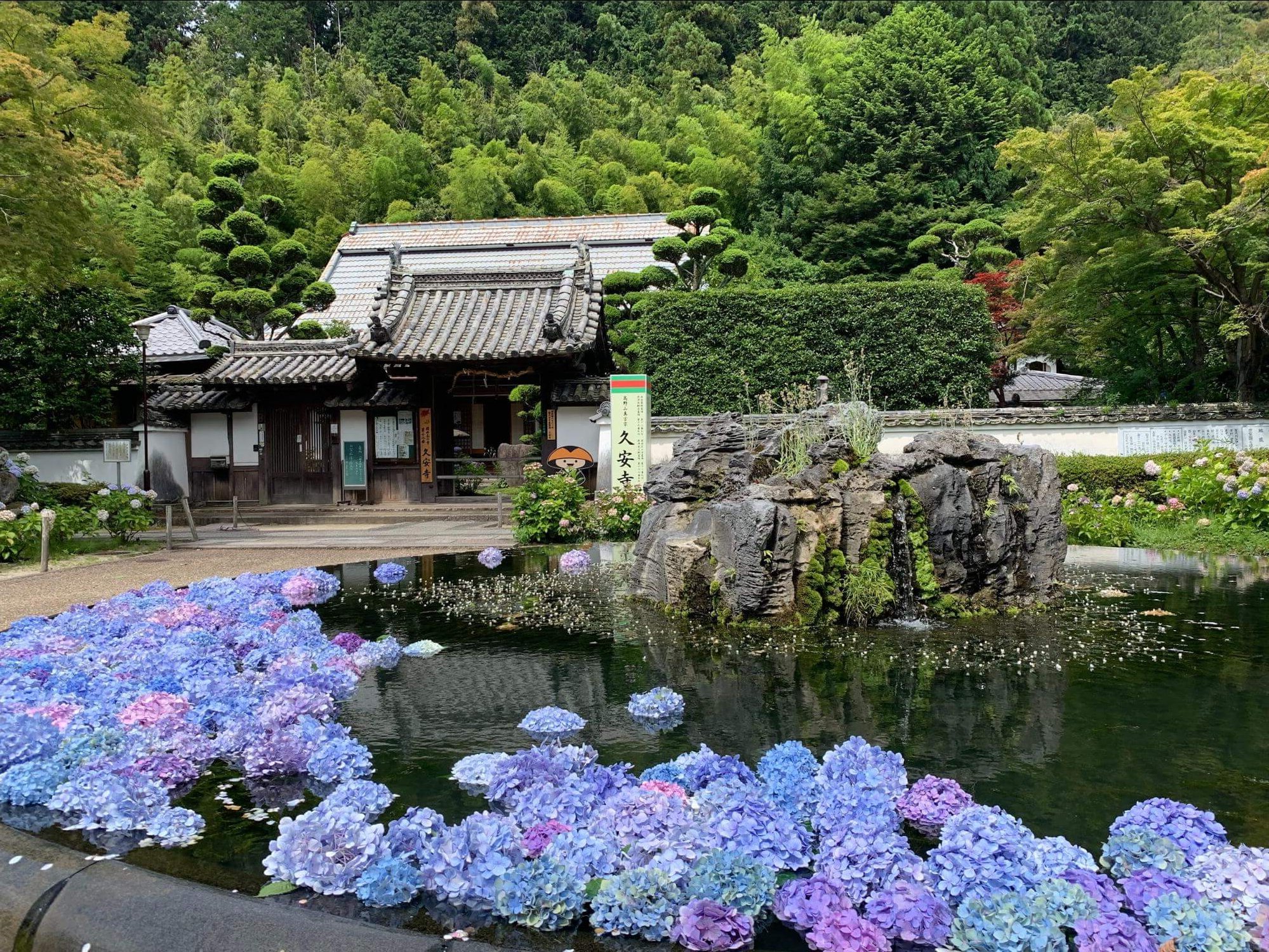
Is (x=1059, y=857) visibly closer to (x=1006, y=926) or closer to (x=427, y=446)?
(x=1006, y=926)

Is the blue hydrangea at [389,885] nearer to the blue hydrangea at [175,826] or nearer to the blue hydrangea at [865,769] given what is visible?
the blue hydrangea at [175,826]

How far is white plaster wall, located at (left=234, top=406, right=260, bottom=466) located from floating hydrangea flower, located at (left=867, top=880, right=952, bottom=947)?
2001 centimetres

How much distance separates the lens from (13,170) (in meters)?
12.1

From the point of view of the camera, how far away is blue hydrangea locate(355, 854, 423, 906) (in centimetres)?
240

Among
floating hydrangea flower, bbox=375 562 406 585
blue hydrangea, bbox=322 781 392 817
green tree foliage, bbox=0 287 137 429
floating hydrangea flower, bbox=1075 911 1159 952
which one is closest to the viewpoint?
floating hydrangea flower, bbox=1075 911 1159 952

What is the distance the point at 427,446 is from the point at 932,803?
16.8 m

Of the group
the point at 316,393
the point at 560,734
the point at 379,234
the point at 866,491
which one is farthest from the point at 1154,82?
the point at 379,234

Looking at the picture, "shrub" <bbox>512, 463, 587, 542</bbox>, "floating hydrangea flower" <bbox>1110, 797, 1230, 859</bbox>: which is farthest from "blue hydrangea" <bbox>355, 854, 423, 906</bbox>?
"shrub" <bbox>512, 463, 587, 542</bbox>

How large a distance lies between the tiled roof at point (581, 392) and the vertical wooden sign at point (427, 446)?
297cm

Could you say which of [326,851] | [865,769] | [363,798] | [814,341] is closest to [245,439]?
[814,341]

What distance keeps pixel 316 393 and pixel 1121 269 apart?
1682cm

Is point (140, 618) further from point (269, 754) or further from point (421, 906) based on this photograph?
point (421, 906)

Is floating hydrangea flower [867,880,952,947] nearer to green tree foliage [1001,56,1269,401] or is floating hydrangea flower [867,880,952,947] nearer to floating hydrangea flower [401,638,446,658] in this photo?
floating hydrangea flower [401,638,446,658]

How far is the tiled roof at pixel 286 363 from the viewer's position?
60.1 ft
